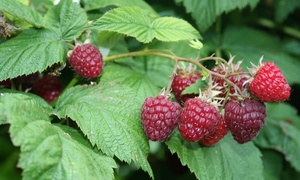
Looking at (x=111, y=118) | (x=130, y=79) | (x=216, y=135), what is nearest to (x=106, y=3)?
(x=130, y=79)

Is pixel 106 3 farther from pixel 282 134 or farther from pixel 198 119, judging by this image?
pixel 282 134

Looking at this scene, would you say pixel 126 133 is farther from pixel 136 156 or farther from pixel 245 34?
pixel 245 34

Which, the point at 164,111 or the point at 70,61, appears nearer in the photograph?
the point at 164,111

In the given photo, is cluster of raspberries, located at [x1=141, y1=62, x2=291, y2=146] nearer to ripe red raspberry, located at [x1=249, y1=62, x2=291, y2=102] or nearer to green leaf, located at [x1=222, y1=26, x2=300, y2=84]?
ripe red raspberry, located at [x1=249, y1=62, x2=291, y2=102]

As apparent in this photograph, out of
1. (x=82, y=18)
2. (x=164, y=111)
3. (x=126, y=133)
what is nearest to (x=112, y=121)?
(x=126, y=133)

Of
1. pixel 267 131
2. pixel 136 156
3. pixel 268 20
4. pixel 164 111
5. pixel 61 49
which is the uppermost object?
pixel 61 49

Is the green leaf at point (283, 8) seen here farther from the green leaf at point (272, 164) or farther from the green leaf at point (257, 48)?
the green leaf at point (272, 164)
